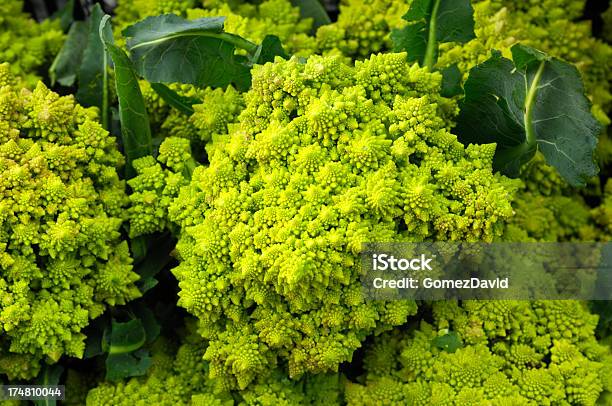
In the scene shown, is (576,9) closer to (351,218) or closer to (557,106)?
(557,106)

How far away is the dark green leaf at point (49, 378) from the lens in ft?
5.32

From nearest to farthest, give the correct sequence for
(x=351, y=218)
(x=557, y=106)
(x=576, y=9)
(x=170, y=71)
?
1. (x=351, y=218)
2. (x=557, y=106)
3. (x=170, y=71)
4. (x=576, y=9)

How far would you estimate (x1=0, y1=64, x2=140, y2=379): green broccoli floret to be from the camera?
1.50m

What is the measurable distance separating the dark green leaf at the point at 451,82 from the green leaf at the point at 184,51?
0.50 metres

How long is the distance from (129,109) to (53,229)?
35cm

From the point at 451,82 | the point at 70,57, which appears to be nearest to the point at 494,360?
the point at 451,82

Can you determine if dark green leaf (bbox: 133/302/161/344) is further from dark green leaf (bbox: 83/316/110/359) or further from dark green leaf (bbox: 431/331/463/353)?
dark green leaf (bbox: 431/331/463/353)

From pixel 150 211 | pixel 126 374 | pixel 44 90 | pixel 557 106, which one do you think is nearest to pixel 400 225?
pixel 557 106

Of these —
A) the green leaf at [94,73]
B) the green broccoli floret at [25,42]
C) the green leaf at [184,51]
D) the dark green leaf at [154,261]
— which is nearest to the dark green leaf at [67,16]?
the green broccoli floret at [25,42]

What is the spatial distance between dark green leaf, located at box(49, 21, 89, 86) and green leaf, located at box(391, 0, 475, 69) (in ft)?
2.99

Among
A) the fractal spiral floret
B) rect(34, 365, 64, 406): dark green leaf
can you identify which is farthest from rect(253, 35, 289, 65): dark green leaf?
rect(34, 365, 64, 406): dark green leaf

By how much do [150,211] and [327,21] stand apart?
2.76 ft

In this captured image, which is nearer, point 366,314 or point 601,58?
point 366,314

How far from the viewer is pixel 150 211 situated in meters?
1.64
